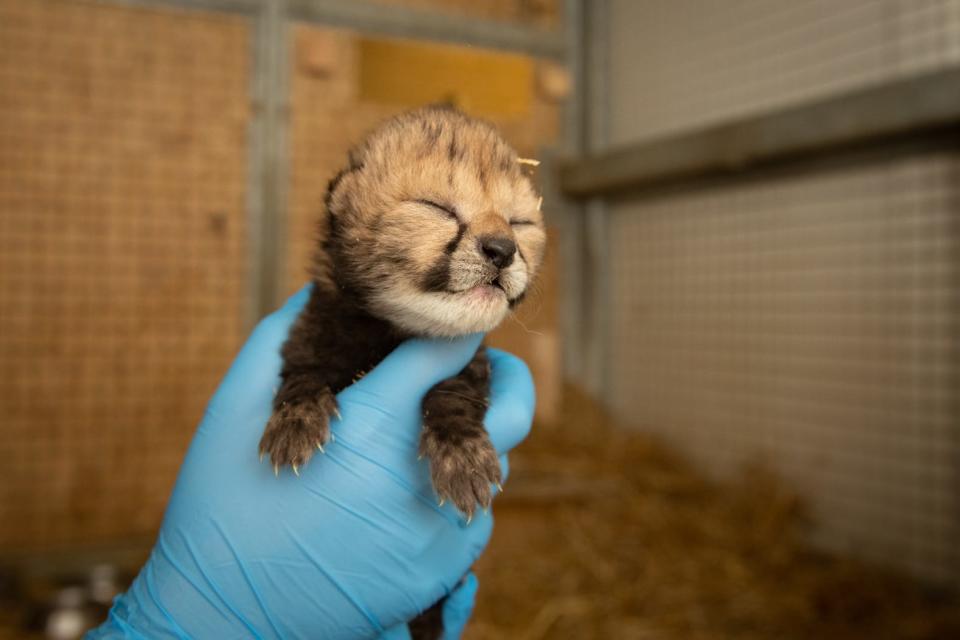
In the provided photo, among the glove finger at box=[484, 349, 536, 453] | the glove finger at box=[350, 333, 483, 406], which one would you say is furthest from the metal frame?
the glove finger at box=[350, 333, 483, 406]

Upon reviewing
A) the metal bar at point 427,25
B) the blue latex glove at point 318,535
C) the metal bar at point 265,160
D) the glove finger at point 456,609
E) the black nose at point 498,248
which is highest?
the metal bar at point 427,25

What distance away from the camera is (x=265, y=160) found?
8.59ft

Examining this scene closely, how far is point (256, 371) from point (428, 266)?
1.60ft

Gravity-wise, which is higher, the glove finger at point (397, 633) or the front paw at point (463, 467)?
the front paw at point (463, 467)

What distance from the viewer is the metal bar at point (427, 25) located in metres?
2.69

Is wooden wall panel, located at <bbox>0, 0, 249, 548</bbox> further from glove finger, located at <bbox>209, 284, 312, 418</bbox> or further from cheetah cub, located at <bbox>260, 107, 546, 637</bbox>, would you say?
cheetah cub, located at <bbox>260, 107, 546, 637</bbox>

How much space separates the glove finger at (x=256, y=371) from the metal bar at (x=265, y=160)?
1322 mm

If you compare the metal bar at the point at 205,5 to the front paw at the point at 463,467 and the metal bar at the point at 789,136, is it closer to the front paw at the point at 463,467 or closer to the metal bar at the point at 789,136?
the metal bar at the point at 789,136

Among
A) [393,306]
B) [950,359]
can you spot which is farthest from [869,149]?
[393,306]

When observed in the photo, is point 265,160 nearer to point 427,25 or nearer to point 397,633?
point 427,25

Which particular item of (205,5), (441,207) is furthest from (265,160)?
(441,207)

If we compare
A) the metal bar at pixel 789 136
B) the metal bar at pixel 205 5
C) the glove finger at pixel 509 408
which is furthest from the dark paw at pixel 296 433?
the metal bar at pixel 205 5

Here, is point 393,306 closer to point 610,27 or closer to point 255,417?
point 255,417

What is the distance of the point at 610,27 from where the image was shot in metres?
3.26
